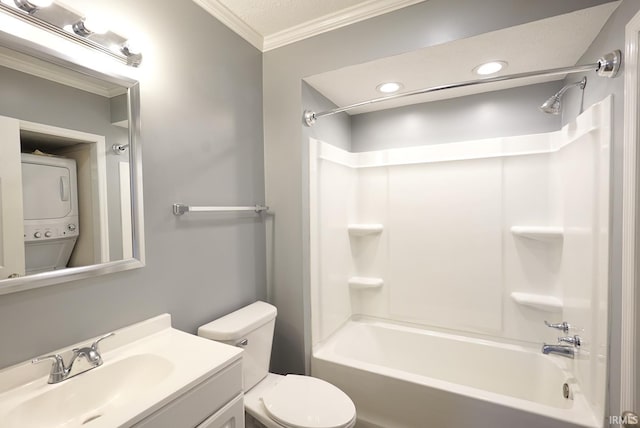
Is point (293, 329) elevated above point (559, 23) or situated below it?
below

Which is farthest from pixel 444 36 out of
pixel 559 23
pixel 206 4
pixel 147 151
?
pixel 147 151

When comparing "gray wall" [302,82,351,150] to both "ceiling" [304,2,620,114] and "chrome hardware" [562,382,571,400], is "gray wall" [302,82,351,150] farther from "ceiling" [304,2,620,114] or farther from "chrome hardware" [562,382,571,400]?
"chrome hardware" [562,382,571,400]

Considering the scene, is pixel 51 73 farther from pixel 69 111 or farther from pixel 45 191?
pixel 45 191

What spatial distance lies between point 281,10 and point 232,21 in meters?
0.30

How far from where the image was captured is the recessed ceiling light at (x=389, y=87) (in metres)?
1.97

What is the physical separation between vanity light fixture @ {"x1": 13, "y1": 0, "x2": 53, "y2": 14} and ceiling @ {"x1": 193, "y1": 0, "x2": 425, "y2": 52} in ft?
2.43

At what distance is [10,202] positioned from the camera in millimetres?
923

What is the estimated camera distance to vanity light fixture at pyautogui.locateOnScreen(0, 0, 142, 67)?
928 mm

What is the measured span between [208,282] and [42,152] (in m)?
0.89

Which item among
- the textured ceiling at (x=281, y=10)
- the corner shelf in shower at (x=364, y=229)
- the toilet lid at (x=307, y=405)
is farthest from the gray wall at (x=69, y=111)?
the corner shelf in shower at (x=364, y=229)

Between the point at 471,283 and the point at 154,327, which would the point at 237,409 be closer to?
the point at 154,327

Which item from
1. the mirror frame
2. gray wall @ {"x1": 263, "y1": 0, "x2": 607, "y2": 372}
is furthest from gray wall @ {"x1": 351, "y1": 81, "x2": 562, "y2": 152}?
the mirror frame

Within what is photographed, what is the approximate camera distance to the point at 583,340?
151cm

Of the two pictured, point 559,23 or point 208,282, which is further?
point 208,282
